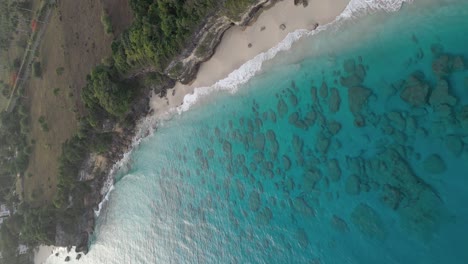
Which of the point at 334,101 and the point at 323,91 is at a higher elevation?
the point at 323,91

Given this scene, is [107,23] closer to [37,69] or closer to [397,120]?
[37,69]

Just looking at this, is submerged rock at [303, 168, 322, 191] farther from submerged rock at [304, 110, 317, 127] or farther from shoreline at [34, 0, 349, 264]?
shoreline at [34, 0, 349, 264]

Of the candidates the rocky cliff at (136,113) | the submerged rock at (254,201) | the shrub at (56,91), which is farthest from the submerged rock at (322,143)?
the shrub at (56,91)

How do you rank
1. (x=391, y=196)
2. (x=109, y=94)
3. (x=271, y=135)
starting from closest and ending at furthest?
1. (x=391, y=196)
2. (x=271, y=135)
3. (x=109, y=94)

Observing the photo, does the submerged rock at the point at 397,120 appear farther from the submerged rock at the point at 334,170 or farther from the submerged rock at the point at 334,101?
the submerged rock at the point at 334,170

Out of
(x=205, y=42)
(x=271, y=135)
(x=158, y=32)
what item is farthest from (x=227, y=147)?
(x=158, y=32)

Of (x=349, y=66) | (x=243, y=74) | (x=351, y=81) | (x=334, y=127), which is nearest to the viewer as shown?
(x=351, y=81)
